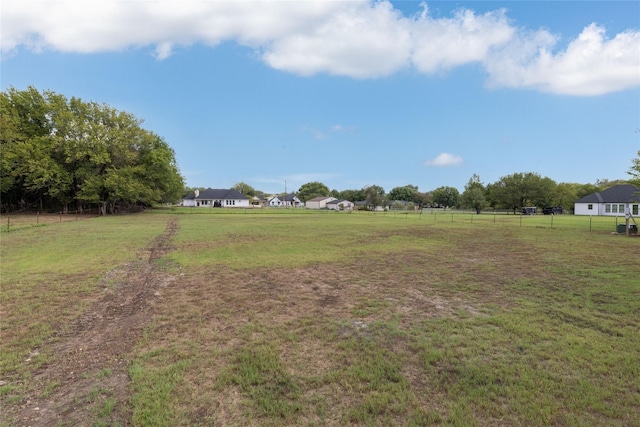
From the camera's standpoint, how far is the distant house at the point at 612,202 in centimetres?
4634

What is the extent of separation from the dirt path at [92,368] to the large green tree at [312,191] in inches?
4313

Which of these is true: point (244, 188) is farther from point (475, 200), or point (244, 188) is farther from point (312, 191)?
point (475, 200)

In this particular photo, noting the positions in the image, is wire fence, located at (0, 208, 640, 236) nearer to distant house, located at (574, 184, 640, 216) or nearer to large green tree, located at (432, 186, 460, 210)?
distant house, located at (574, 184, 640, 216)

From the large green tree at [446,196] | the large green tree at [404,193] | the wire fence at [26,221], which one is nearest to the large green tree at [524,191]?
the large green tree at [446,196]

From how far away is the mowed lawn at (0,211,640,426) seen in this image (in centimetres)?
285

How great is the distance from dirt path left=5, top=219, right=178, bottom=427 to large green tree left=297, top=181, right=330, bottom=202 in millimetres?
109557

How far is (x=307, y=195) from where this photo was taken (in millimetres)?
117562

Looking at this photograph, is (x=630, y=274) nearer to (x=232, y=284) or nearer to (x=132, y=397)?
(x=232, y=284)

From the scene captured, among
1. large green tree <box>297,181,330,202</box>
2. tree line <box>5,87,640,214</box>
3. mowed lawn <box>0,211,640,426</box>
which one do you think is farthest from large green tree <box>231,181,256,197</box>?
mowed lawn <box>0,211,640,426</box>

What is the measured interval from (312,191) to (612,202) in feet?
278

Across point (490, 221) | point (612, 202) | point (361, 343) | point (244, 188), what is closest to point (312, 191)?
point (244, 188)

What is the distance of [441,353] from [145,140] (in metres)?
45.3

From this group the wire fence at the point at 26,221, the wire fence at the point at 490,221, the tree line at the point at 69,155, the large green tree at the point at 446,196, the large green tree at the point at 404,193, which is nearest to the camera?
the wire fence at the point at 26,221

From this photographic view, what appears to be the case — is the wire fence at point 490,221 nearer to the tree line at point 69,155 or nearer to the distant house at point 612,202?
the tree line at point 69,155
